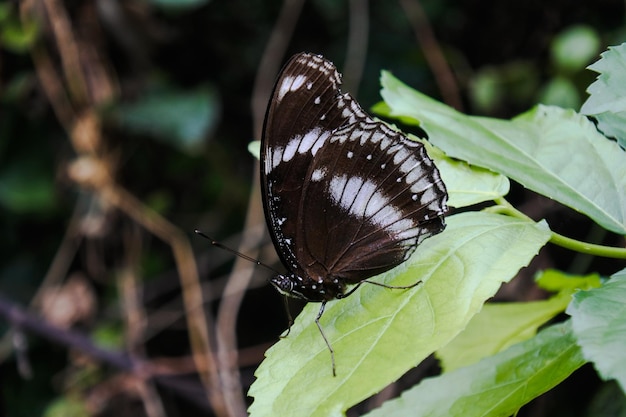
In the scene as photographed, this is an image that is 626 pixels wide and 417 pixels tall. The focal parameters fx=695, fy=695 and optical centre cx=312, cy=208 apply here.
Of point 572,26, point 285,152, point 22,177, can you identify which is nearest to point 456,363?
point 285,152

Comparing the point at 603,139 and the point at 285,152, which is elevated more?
the point at 285,152

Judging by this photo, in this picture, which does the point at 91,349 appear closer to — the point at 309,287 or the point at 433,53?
the point at 309,287

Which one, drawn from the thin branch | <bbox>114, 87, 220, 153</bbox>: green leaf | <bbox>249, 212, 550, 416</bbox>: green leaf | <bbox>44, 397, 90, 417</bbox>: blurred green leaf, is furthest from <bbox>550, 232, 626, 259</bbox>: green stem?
<bbox>44, 397, 90, 417</bbox>: blurred green leaf

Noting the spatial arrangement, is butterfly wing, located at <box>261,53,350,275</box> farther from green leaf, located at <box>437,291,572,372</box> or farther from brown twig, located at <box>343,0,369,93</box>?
brown twig, located at <box>343,0,369,93</box>

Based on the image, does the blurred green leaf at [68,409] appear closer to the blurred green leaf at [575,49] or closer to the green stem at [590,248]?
A: the blurred green leaf at [575,49]

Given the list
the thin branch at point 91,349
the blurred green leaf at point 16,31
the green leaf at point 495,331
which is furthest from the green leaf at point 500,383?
the blurred green leaf at point 16,31

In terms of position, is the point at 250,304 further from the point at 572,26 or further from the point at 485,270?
the point at 485,270
